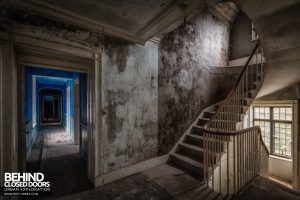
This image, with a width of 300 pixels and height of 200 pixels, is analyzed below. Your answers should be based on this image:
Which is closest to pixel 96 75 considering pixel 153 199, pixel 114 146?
pixel 114 146

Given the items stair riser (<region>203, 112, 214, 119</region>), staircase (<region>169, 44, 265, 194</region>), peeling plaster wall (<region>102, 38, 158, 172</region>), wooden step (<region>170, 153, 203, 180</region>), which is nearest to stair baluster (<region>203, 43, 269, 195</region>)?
staircase (<region>169, 44, 265, 194</region>)

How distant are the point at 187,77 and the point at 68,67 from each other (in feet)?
9.96

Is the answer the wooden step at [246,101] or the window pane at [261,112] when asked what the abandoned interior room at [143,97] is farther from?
the window pane at [261,112]

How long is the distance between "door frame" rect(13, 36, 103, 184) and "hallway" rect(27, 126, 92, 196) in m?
0.32

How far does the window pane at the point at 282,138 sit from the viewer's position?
19.4 feet

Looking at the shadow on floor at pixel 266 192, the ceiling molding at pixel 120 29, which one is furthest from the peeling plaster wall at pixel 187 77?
the shadow on floor at pixel 266 192

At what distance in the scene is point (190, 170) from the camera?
10.5 ft

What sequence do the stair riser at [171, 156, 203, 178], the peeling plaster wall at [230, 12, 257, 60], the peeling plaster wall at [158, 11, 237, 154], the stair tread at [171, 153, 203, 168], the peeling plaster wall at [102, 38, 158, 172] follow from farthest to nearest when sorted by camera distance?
the peeling plaster wall at [230, 12, 257, 60] < the peeling plaster wall at [158, 11, 237, 154] < the stair tread at [171, 153, 203, 168] < the stair riser at [171, 156, 203, 178] < the peeling plaster wall at [102, 38, 158, 172]

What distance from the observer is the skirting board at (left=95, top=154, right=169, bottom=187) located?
2667mm

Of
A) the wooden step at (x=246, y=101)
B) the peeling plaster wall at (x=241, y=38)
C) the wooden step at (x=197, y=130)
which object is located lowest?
the wooden step at (x=197, y=130)

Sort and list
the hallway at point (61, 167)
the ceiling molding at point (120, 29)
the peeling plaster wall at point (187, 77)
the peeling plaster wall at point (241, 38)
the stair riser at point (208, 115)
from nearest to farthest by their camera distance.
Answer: the ceiling molding at point (120, 29), the hallway at point (61, 167), the peeling plaster wall at point (187, 77), the stair riser at point (208, 115), the peeling plaster wall at point (241, 38)

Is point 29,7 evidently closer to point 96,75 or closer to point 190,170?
point 96,75

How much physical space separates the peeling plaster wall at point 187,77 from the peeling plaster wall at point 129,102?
0.30 metres

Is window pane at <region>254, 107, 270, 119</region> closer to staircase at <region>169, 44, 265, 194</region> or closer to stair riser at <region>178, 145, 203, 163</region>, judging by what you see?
staircase at <region>169, 44, 265, 194</region>
